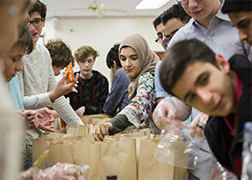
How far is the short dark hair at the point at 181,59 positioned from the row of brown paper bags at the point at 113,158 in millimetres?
535

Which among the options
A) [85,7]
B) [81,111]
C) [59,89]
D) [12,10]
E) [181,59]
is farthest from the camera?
[85,7]

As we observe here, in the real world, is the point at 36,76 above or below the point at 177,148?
above

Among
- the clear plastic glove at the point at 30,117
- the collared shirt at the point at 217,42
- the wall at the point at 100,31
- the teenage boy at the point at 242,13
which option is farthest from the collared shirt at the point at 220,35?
the wall at the point at 100,31

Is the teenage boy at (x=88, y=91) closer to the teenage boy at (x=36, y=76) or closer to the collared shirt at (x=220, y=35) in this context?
the teenage boy at (x=36, y=76)

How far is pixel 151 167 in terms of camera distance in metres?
1.33

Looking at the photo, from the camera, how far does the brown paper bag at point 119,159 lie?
1.31 meters

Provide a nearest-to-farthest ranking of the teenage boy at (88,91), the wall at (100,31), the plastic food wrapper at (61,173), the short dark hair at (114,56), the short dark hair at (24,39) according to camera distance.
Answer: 1. the plastic food wrapper at (61,173)
2. the short dark hair at (24,39)
3. the teenage boy at (88,91)
4. the short dark hair at (114,56)
5. the wall at (100,31)

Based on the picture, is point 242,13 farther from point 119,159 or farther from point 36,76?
point 36,76

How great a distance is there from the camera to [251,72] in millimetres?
761

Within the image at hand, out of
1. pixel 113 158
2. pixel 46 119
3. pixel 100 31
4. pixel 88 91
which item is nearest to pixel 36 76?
pixel 46 119

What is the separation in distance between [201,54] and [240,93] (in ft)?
0.50

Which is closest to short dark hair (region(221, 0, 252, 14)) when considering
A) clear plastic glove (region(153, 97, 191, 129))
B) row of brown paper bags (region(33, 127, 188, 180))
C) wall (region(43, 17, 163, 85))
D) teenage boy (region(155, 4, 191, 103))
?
clear plastic glove (region(153, 97, 191, 129))

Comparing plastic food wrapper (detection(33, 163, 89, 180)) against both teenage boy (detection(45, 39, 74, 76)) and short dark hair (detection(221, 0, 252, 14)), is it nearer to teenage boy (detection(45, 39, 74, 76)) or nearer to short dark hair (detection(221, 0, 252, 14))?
short dark hair (detection(221, 0, 252, 14))

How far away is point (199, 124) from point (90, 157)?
518 millimetres
